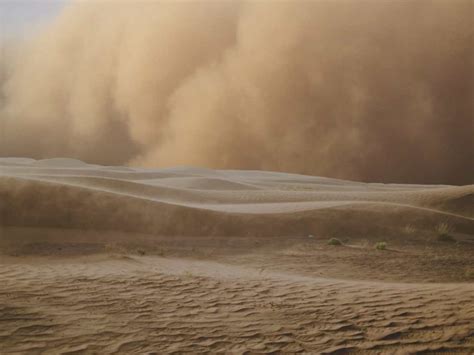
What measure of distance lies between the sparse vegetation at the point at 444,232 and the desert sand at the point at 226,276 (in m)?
0.03

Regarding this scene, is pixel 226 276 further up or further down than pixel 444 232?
further down

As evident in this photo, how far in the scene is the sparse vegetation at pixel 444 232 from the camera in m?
9.57

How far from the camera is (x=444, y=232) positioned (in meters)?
9.77

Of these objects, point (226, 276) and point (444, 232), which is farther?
point (444, 232)

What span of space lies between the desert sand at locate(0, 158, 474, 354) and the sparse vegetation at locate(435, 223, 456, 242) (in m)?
0.03

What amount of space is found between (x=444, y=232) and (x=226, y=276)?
5974mm

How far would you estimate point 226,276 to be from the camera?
576 centimetres

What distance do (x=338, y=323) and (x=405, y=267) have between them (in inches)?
133

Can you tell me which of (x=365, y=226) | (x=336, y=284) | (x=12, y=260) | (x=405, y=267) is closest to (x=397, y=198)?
(x=365, y=226)

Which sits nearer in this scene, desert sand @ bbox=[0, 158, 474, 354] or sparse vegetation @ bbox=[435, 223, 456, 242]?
A: desert sand @ bbox=[0, 158, 474, 354]

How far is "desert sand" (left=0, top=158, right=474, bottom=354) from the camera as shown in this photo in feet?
11.7

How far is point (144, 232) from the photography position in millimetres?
10133

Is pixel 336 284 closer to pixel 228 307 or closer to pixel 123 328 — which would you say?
pixel 228 307

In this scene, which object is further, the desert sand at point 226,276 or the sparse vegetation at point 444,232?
the sparse vegetation at point 444,232
